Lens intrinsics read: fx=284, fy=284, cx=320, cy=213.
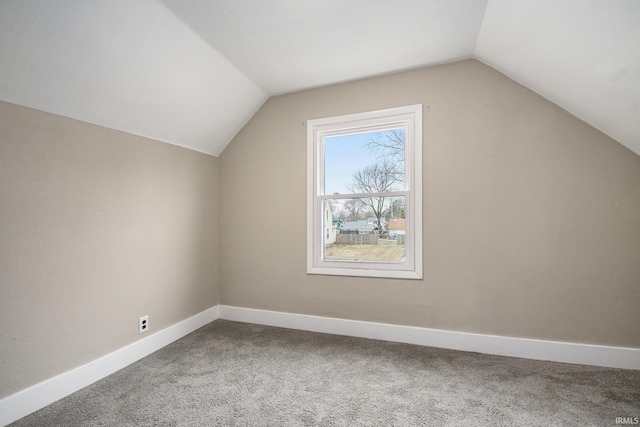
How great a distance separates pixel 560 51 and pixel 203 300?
3734 millimetres

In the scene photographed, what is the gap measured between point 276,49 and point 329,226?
5.65 feet

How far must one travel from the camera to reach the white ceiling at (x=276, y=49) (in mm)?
1562

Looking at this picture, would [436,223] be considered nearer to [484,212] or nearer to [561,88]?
[484,212]

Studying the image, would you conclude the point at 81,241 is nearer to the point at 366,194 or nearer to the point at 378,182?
the point at 366,194

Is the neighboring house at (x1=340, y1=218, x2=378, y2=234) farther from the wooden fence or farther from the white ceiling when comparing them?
the white ceiling

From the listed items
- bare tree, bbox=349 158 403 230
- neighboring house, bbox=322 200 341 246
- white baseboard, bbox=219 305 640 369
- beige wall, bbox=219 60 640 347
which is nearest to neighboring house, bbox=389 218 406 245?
bare tree, bbox=349 158 403 230

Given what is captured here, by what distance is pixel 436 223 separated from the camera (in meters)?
2.61

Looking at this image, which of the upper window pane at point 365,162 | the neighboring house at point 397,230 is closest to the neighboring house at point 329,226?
the upper window pane at point 365,162

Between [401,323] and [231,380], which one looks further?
[401,323]

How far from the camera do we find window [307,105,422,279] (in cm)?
271

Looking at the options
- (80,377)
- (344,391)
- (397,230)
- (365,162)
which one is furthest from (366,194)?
(80,377)

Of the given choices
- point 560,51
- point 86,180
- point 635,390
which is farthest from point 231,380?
point 560,51

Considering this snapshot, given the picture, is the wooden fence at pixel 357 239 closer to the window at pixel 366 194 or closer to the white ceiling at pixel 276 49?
the window at pixel 366 194

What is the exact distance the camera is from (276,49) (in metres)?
2.35
